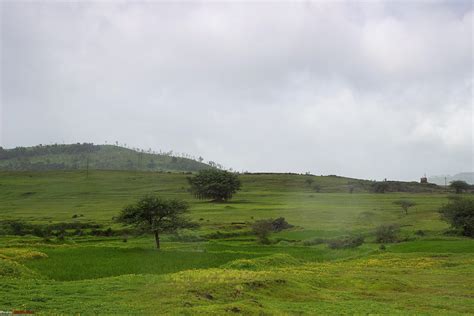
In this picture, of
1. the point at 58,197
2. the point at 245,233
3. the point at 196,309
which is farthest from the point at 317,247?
the point at 58,197

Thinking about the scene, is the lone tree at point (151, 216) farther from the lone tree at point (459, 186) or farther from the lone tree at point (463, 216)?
the lone tree at point (459, 186)

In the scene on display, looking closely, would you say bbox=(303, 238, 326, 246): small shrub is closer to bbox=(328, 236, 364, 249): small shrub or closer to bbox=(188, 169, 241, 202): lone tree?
bbox=(328, 236, 364, 249): small shrub

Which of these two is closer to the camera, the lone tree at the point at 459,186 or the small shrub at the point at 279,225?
the small shrub at the point at 279,225

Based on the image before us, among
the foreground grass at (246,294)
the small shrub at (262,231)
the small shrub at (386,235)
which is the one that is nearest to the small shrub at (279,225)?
the small shrub at (262,231)

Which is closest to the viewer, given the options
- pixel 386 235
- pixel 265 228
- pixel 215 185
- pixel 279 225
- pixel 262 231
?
pixel 386 235

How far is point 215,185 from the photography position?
155 meters

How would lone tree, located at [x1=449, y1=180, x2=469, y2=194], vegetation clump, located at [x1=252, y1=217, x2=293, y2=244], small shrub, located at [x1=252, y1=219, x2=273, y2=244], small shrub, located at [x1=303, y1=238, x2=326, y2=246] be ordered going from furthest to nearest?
lone tree, located at [x1=449, y1=180, x2=469, y2=194] < vegetation clump, located at [x1=252, y1=217, x2=293, y2=244] < small shrub, located at [x1=252, y1=219, x2=273, y2=244] < small shrub, located at [x1=303, y1=238, x2=326, y2=246]

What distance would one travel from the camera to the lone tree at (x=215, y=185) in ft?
509

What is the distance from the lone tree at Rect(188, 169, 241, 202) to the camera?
15525 cm

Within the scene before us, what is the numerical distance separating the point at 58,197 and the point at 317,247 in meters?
129

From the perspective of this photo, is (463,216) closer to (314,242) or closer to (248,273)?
(314,242)

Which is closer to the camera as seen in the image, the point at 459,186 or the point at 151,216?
the point at 151,216

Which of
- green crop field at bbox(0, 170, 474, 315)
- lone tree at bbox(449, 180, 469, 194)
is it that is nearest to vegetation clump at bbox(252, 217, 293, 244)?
green crop field at bbox(0, 170, 474, 315)

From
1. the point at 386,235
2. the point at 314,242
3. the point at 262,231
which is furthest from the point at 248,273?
the point at 262,231
